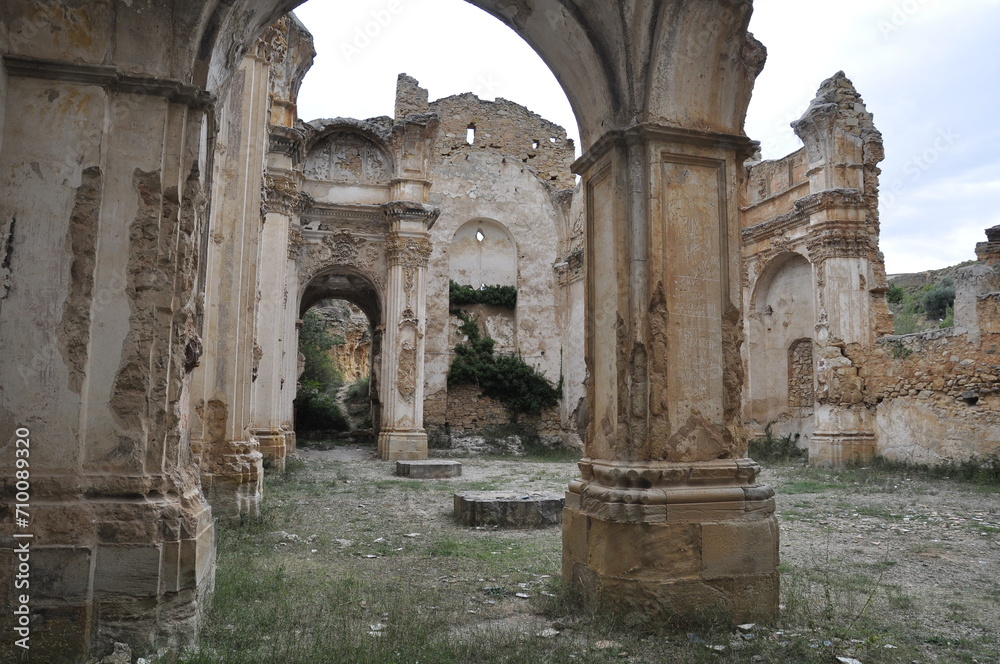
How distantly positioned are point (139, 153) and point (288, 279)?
12075mm

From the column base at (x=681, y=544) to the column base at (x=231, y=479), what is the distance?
3.85 m

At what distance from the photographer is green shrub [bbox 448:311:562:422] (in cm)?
1911

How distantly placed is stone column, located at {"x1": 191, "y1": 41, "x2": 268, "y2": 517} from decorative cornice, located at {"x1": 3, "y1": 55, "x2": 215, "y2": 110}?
3.52m

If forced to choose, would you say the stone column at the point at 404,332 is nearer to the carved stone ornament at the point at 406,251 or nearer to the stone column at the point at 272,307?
the carved stone ornament at the point at 406,251

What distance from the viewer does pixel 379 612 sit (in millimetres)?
3760

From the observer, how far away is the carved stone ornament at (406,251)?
15.3m

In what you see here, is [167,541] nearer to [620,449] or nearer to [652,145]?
[620,449]

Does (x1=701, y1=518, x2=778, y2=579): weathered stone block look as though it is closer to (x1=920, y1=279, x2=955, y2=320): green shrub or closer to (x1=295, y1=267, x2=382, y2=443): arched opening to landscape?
(x1=295, y1=267, x2=382, y2=443): arched opening to landscape

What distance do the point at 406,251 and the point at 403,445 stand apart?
429 cm

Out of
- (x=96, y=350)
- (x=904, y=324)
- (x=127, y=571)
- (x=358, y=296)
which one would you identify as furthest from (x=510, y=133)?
(x=127, y=571)

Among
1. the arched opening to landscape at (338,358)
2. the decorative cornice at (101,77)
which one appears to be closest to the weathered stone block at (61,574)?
the decorative cornice at (101,77)

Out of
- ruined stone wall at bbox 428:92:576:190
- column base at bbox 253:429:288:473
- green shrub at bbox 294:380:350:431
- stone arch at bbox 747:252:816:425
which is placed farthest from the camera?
ruined stone wall at bbox 428:92:576:190

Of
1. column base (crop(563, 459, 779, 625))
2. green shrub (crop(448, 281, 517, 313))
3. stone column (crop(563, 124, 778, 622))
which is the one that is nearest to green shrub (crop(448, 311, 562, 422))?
green shrub (crop(448, 281, 517, 313))

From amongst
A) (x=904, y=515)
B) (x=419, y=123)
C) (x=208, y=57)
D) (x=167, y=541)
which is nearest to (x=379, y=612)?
(x=167, y=541)
